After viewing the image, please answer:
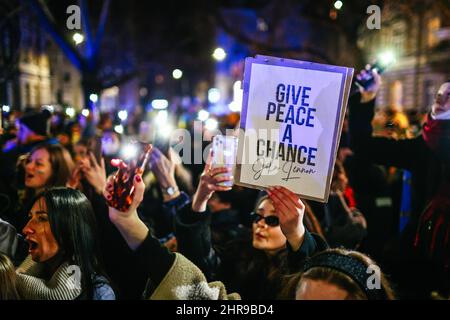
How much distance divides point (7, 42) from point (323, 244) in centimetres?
431

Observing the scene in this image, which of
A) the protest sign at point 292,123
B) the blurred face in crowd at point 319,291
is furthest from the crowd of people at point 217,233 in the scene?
the protest sign at point 292,123

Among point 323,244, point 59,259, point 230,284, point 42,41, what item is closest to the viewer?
point 59,259

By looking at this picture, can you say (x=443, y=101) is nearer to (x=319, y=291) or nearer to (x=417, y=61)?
(x=319, y=291)

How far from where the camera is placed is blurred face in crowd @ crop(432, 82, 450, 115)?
359 centimetres

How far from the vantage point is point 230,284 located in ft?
10.9

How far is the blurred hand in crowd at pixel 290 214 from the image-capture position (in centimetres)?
260

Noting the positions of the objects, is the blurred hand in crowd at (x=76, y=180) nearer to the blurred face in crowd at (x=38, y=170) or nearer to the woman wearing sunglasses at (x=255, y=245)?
the blurred face in crowd at (x=38, y=170)

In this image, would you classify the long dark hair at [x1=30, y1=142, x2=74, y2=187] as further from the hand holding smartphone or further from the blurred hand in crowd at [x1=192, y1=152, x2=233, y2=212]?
the blurred hand in crowd at [x1=192, y1=152, x2=233, y2=212]

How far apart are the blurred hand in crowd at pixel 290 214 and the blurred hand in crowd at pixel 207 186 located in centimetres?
47

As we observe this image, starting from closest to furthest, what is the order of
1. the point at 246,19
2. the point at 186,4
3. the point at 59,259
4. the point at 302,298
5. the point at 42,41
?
1. the point at 302,298
2. the point at 59,259
3. the point at 42,41
4. the point at 186,4
5. the point at 246,19

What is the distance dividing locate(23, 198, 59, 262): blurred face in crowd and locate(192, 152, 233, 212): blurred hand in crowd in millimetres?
818

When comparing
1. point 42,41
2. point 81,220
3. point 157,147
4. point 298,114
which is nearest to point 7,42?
point 157,147

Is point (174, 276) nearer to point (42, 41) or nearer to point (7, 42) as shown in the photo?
point (7, 42)
